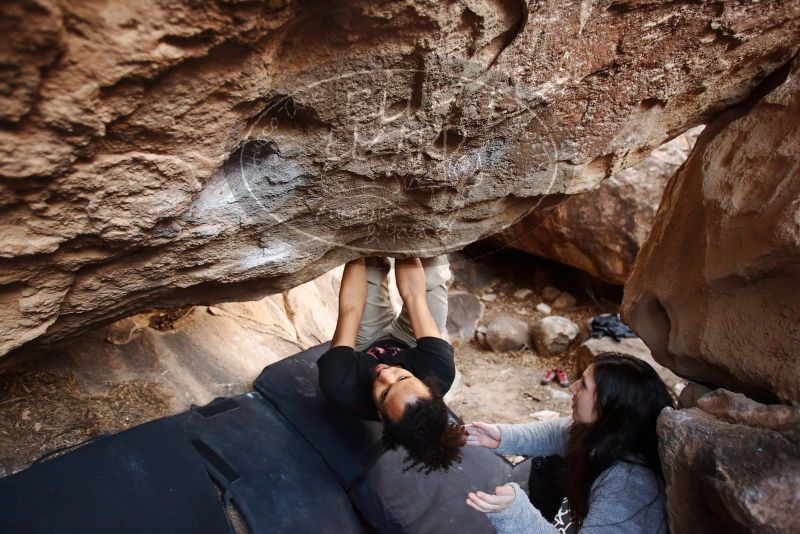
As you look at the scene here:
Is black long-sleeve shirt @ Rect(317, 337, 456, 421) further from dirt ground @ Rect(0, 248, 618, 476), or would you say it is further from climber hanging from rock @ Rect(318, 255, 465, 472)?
dirt ground @ Rect(0, 248, 618, 476)

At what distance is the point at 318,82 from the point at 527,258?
428cm

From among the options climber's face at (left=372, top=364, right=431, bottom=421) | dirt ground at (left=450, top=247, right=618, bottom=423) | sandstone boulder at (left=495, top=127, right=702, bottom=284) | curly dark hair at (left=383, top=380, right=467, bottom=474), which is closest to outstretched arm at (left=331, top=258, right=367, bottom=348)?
climber's face at (left=372, top=364, right=431, bottom=421)

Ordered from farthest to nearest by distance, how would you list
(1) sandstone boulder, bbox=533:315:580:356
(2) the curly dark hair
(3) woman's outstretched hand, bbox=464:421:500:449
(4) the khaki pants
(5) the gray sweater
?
1. (1) sandstone boulder, bbox=533:315:580:356
2. (4) the khaki pants
3. (3) woman's outstretched hand, bbox=464:421:500:449
4. (2) the curly dark hair
5. (5) the gray sweater

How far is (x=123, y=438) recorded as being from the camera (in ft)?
6.41

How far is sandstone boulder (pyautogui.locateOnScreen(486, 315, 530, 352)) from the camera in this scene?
14.2 feet

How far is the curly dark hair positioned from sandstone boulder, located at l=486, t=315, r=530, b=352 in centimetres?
239

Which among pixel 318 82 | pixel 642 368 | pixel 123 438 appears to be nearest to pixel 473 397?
pixel 642 368

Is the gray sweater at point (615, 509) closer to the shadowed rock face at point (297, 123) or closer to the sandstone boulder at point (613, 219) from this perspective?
the shadowed rock face at point (297, 123)

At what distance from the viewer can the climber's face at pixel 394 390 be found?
1874mm

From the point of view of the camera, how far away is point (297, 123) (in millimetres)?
1341

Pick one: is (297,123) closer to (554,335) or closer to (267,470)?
(267,470)

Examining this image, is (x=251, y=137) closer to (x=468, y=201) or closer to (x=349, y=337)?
(x=468, y=201)

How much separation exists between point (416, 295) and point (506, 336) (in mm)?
2251

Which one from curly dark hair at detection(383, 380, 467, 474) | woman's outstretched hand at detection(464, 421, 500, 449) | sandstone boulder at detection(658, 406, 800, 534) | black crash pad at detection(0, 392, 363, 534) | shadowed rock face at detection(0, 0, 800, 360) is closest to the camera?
shadowed rock face at detection(0, 0, 800, 360)
